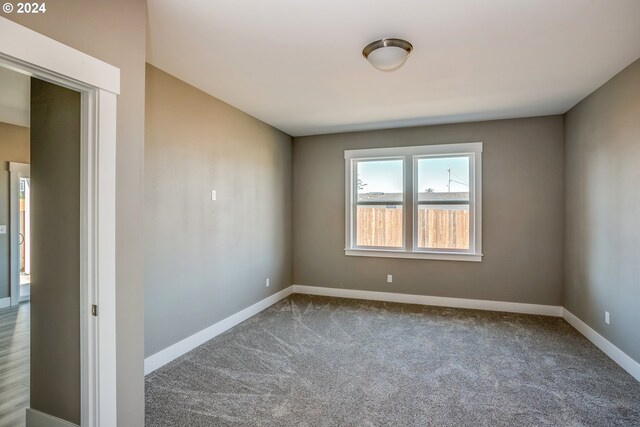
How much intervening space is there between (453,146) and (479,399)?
343 centimetres

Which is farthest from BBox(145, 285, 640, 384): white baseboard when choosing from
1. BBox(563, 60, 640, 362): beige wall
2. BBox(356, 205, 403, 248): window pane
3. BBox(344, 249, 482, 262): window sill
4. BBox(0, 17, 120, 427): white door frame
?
BBox(0, 17, 120, 427): white door frame

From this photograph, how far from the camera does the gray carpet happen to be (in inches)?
93.6

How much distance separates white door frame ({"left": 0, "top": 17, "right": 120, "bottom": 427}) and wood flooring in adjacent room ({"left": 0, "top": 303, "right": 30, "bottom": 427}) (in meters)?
1.10

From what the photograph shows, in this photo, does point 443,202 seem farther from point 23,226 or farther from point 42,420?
point 23,226

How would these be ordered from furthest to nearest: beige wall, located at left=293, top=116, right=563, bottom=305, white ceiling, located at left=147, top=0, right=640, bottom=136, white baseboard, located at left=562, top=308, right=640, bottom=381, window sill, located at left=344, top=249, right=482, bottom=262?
window sill, located at left=344, top=249, right=482, bottom=262
beige wall, located at left=293, top=116, right=563, bottom=305
white baseboard, located at left=562, top=308, right=640, bottom=381
white ceiling, located at left=147, top=0, right=640, bottom=136

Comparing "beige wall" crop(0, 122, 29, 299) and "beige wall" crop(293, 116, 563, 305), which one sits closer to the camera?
"beige wall" crop(293, 116, 563, 305)

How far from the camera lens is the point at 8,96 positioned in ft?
11.8

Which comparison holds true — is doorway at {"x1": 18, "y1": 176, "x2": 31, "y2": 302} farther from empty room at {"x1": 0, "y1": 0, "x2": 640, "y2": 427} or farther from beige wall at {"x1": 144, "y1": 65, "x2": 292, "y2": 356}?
beige wall at {"x1": 144, "y1": 65, "x2": 292, "y2": 356}

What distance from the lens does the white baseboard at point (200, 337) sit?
304 cm

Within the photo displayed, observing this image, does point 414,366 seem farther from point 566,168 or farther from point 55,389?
point 566,168

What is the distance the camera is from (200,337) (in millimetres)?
3604

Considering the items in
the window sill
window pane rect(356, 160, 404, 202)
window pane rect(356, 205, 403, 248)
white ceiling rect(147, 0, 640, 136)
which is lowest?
the window sill

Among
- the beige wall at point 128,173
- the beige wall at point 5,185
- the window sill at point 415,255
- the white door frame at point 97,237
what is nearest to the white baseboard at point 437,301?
the window sill at point 415,255

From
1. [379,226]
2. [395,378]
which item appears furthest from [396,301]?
[395,378]
